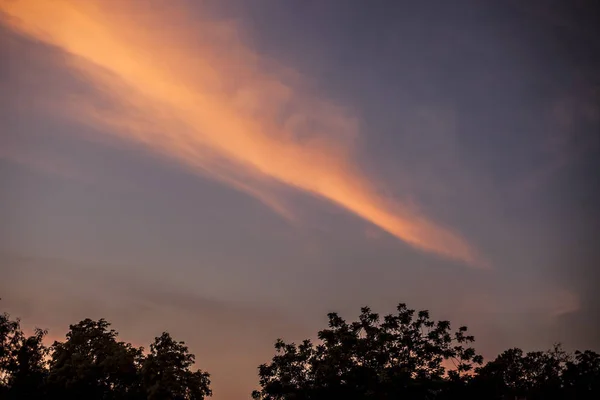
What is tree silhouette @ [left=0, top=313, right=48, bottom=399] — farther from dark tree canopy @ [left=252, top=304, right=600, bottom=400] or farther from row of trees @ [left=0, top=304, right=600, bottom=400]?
dark tree canopy @ [left=252, top=304, right=600, bottom=400]

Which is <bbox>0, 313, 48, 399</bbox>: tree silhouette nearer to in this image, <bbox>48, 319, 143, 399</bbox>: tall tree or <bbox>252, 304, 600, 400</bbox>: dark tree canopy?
<bbox>48, 319, 143, 399</bbox>: tall tree

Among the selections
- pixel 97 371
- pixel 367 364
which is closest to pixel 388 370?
pixel 367 364

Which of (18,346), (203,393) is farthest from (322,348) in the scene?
(18,346)

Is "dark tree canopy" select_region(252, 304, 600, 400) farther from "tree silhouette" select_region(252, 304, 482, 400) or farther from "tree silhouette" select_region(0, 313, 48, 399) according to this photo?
"tree silhouette" select_region(0, 313, 48, 399)

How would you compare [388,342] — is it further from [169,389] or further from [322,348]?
[169,389]

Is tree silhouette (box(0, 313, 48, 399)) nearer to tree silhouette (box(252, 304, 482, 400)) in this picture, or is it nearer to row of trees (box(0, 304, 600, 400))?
row of trees (box(0, 304, 600, 400))

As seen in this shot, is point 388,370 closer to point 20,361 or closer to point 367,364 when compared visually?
point 367,364

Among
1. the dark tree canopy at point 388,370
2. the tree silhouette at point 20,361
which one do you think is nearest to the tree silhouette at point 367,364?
the dark tree canopy at point 388,370

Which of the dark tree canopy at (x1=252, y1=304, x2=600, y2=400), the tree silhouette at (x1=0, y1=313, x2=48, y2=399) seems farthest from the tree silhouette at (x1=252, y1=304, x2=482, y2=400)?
the tree silhouette at (x1=0, y1=313, x2=48, y2=399)

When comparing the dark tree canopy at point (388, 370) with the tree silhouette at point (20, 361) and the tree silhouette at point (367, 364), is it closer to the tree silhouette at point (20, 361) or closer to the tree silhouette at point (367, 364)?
the tree silhouette at point (367, 364)

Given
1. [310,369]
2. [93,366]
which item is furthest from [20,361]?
[310,369]

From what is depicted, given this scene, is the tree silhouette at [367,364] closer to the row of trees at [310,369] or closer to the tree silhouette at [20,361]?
the row of trees at [310,369]

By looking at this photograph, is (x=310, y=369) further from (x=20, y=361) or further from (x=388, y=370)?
(x=20, y=361)

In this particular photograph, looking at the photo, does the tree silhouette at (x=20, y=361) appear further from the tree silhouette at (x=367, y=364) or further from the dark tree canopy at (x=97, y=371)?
the tree silhouette at (x=367, y=364)
